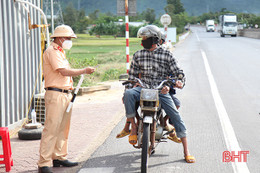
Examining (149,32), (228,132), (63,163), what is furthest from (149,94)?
(228,132)

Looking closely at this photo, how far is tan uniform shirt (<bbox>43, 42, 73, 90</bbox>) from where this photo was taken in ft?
16.3

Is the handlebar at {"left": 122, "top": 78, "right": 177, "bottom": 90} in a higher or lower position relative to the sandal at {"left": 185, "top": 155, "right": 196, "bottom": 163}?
higher

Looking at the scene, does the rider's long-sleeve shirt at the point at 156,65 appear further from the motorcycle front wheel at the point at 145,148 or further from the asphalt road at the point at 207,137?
the asphalt road at the point at 207,137

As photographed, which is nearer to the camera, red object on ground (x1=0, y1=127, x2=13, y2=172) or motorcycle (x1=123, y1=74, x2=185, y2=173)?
motorcycle (x1=123, y1=74, x2=185, y2=173)

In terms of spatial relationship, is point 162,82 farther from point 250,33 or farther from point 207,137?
point 250,33

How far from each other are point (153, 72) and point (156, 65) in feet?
0.34

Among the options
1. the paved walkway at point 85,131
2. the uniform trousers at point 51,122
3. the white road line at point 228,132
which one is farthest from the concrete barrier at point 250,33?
the uniform trousers at point 51,122

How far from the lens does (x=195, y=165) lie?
5.27 meters

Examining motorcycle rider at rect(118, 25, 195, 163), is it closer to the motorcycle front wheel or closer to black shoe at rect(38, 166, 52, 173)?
the motorcycle front wheel

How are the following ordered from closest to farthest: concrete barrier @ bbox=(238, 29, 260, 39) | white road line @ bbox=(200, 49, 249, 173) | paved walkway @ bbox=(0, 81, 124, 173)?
1. white road line @ bbox=(200, 49, 249, 173)
2. paved walkway @ bbox=(0, 81, 124, 173)
3. concrete barrier @ bbox=(238, 29, 260, 39)

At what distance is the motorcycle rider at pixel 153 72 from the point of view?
5.07 m

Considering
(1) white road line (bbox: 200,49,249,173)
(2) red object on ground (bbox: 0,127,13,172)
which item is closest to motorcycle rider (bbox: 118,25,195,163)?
(1) white road line (bbox: 200,49,249,173)

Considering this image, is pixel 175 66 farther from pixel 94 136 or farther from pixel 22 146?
pixel 22 146

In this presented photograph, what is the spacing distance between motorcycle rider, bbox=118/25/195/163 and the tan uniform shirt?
848 mm
